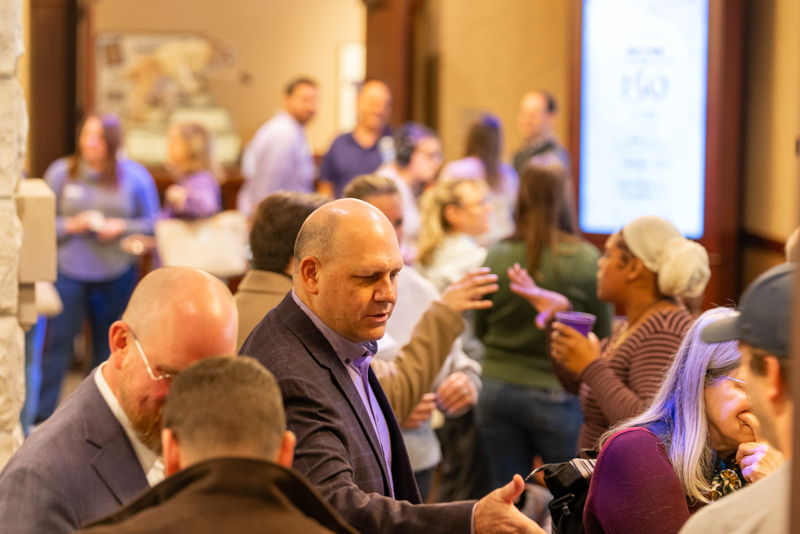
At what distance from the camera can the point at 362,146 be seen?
242 inches

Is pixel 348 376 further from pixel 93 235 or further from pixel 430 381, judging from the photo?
pixel 93 235

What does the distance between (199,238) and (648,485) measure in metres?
3.68

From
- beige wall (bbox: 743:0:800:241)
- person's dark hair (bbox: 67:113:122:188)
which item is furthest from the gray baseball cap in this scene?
person's dark hair (bbox: 67:113:122:188)

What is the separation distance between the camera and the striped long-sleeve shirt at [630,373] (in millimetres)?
2430

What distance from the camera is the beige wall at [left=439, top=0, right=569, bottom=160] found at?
726 cm

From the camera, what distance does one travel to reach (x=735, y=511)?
125cm

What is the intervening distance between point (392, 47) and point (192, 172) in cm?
282

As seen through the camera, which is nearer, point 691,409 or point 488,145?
point 691,409

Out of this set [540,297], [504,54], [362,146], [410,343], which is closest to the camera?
[410,343]

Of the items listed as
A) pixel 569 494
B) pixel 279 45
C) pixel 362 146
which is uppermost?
pixel 279 45

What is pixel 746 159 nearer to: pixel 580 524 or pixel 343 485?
pixel 580 524

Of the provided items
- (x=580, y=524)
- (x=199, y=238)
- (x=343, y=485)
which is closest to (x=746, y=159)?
(x=199, y=238)

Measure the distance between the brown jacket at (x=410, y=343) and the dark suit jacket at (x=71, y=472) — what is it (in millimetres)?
757

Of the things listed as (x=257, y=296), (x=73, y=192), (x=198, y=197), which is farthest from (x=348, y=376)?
(x=73, y=192)
